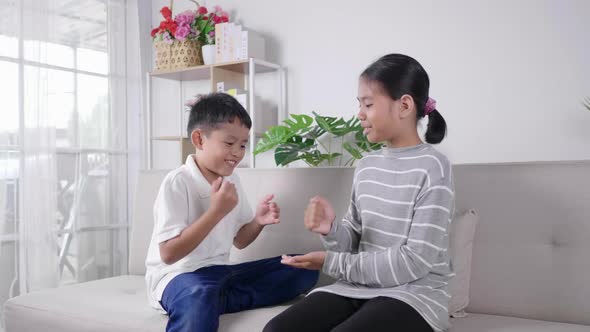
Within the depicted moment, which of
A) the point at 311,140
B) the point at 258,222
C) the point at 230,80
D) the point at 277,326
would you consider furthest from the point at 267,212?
the point at 230,80

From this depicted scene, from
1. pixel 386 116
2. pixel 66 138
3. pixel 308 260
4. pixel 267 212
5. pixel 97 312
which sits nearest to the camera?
pixel 308 260

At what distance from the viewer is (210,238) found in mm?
1616

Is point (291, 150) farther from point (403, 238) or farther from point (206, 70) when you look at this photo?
point (403, 238)

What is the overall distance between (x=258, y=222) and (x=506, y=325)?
2.42ft

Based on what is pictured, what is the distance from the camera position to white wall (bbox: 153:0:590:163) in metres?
2.75

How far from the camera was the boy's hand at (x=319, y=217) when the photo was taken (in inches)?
55.2

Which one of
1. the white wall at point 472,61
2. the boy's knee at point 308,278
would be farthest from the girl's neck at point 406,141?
the white wall at point 472,61

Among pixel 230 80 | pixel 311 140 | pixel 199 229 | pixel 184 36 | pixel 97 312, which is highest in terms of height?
pixel 184 36

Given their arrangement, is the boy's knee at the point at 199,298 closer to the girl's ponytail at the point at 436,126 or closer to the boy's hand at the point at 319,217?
the boy's hand at the point at 319,217

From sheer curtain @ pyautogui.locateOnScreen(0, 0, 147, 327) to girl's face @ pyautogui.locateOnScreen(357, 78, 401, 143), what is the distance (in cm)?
233

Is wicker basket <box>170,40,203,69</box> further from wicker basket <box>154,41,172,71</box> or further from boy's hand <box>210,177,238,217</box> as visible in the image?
boy's hand <box>210,177,238,217</box>

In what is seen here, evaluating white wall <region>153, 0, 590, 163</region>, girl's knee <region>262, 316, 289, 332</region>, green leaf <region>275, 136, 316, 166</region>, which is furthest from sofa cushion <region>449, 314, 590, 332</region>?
green leaf <region>275, 136, 316, 166</region>

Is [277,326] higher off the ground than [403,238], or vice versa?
[403,238]

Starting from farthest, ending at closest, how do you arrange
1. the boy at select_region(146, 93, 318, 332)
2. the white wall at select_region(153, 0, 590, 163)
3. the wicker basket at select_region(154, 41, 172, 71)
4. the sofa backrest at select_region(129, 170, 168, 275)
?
1. the wicker basket at select_region(154, 41, 172, 71)
2. the white wall at select_region(153, 0, 590, 163)
3. the sofa backrest at select_region(129, 170, 168, 275)
4. the boy at select_region(146, 93, 318, 332)
